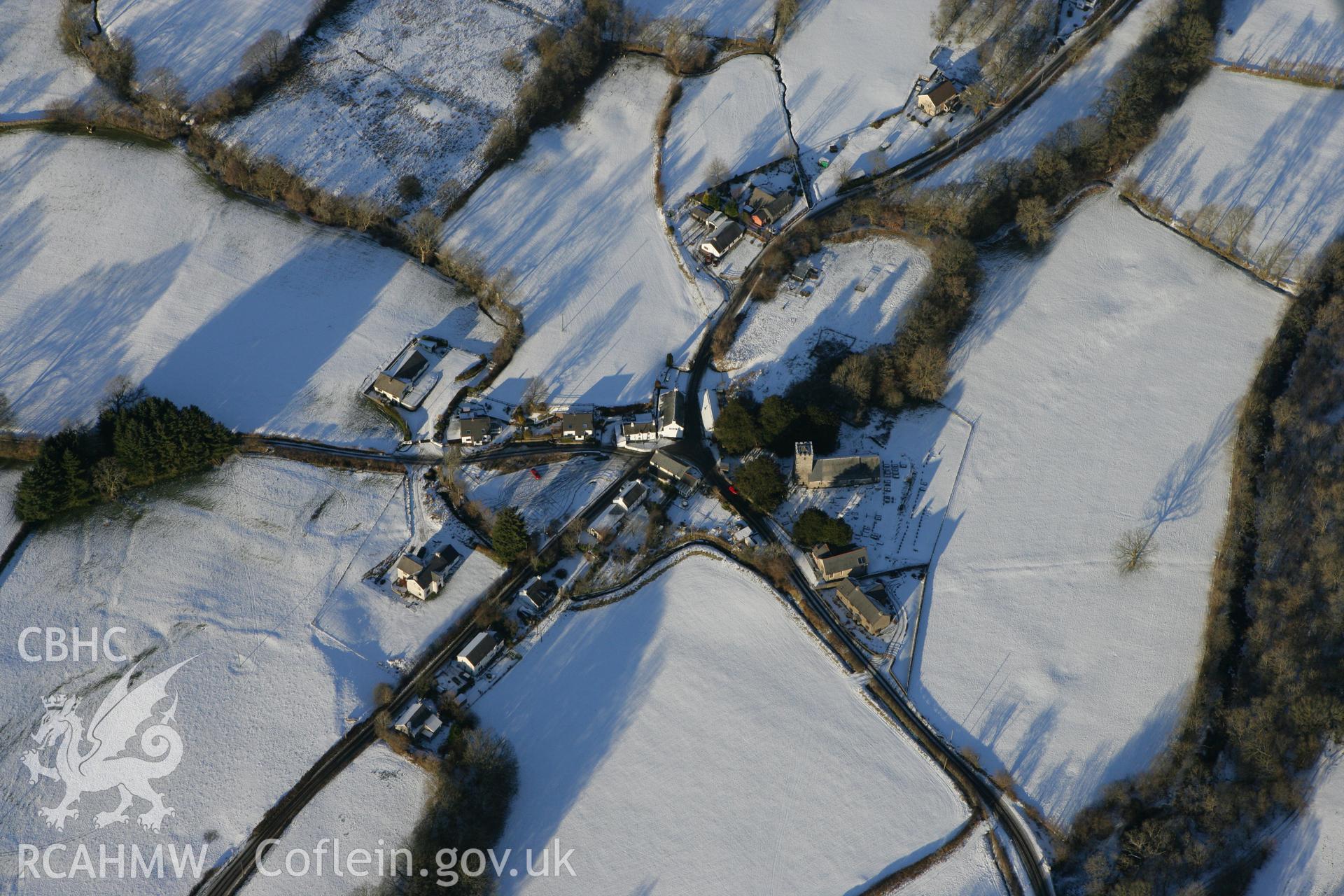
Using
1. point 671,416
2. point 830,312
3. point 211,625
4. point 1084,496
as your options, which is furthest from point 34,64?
point 1084,496

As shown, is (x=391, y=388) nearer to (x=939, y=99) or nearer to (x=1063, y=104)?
(x=939, y=99)

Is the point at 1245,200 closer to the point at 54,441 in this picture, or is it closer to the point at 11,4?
the point at 54,441

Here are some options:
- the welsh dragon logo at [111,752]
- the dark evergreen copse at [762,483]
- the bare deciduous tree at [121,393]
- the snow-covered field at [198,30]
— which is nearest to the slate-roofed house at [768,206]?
the dark evergreen copse at [762,483]

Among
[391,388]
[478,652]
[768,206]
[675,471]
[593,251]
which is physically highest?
[768,206]

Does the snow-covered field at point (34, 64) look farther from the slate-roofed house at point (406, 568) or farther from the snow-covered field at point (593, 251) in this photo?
the slate-roofed house at point (406, 568)

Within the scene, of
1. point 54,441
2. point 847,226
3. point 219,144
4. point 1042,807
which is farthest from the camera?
point 219,144

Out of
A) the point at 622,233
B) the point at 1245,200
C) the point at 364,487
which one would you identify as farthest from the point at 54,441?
the point at 1245,200
